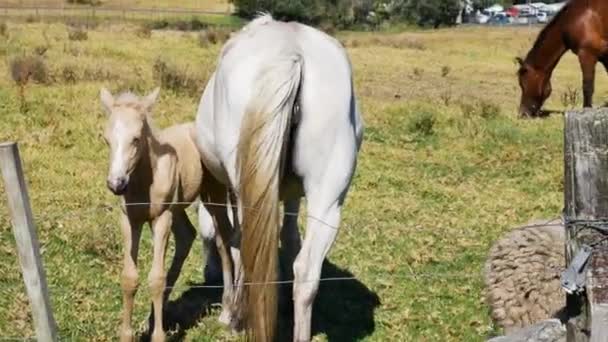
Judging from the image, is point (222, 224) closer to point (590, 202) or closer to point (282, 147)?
point (282, 147)

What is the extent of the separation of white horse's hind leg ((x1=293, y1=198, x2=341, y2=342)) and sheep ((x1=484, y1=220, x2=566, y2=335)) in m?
1.09

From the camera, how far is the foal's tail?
4.45 m

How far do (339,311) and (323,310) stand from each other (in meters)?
0.10

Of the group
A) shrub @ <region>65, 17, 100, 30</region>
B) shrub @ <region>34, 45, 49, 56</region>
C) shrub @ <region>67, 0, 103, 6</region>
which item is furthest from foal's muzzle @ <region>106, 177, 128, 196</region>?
shrub @ <region>67, 0, 103, 6</region>

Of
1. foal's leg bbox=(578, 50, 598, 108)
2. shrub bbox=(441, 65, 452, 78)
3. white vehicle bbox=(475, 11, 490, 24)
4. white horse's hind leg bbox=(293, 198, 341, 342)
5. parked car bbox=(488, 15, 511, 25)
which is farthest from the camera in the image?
white vehicle bbox=(475, 11, 490, 24)

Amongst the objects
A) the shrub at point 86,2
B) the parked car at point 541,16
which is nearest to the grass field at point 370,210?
the parked car at point 541,16

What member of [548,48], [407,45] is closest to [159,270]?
[548,48]

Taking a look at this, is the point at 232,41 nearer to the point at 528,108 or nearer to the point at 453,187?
the point at 453,187

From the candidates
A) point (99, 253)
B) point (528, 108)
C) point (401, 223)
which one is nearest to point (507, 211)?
point (401, 223)

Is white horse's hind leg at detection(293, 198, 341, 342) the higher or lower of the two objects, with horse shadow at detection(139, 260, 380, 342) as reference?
higher

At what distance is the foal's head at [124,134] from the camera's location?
4.54 meters

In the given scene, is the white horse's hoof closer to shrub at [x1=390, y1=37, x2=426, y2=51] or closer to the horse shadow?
the horse shadow

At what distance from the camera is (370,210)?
8.21m

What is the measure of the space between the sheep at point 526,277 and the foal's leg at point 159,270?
5.95 ft
